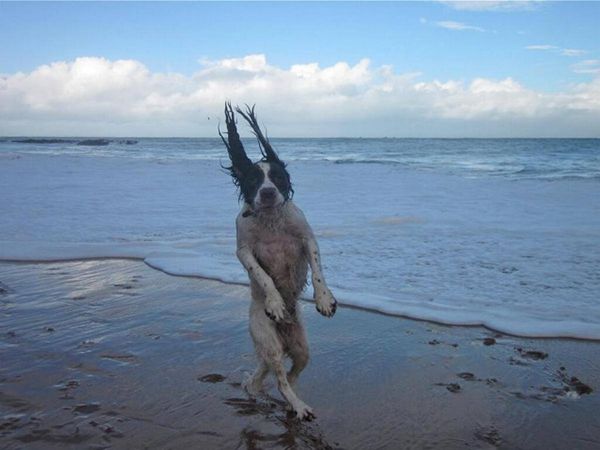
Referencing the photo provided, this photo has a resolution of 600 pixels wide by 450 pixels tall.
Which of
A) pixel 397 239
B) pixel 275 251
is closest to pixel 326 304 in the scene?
pixel 275 251

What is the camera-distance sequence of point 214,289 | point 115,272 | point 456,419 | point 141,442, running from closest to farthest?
point 141,442
point 456,419
point 214,289
point 115,272

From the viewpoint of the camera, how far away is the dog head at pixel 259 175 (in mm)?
4145

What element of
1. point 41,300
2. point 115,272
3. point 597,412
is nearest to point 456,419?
point 597,412

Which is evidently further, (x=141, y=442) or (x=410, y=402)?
(x=410, y=402)

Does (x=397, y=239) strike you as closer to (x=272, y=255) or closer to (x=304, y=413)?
(x=272, y=255)

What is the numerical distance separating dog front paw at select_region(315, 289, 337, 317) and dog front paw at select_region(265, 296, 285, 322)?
235 millimetres

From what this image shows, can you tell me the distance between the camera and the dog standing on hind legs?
4.03 meters

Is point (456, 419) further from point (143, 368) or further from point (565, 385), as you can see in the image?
point (143, 368)

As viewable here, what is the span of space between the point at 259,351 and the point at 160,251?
17.0ft

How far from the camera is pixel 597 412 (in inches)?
149

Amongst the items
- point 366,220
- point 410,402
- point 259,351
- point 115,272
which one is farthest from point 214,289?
point 366,220

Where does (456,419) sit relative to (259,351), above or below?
below

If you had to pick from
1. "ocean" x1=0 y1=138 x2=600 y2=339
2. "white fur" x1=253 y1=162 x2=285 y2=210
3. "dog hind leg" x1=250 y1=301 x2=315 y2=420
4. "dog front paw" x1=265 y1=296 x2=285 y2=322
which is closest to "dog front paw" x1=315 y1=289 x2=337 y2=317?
"dog front paw" x1=265 y1=296 x2=285 y2=322

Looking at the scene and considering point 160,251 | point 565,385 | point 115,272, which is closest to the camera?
point 565,385
